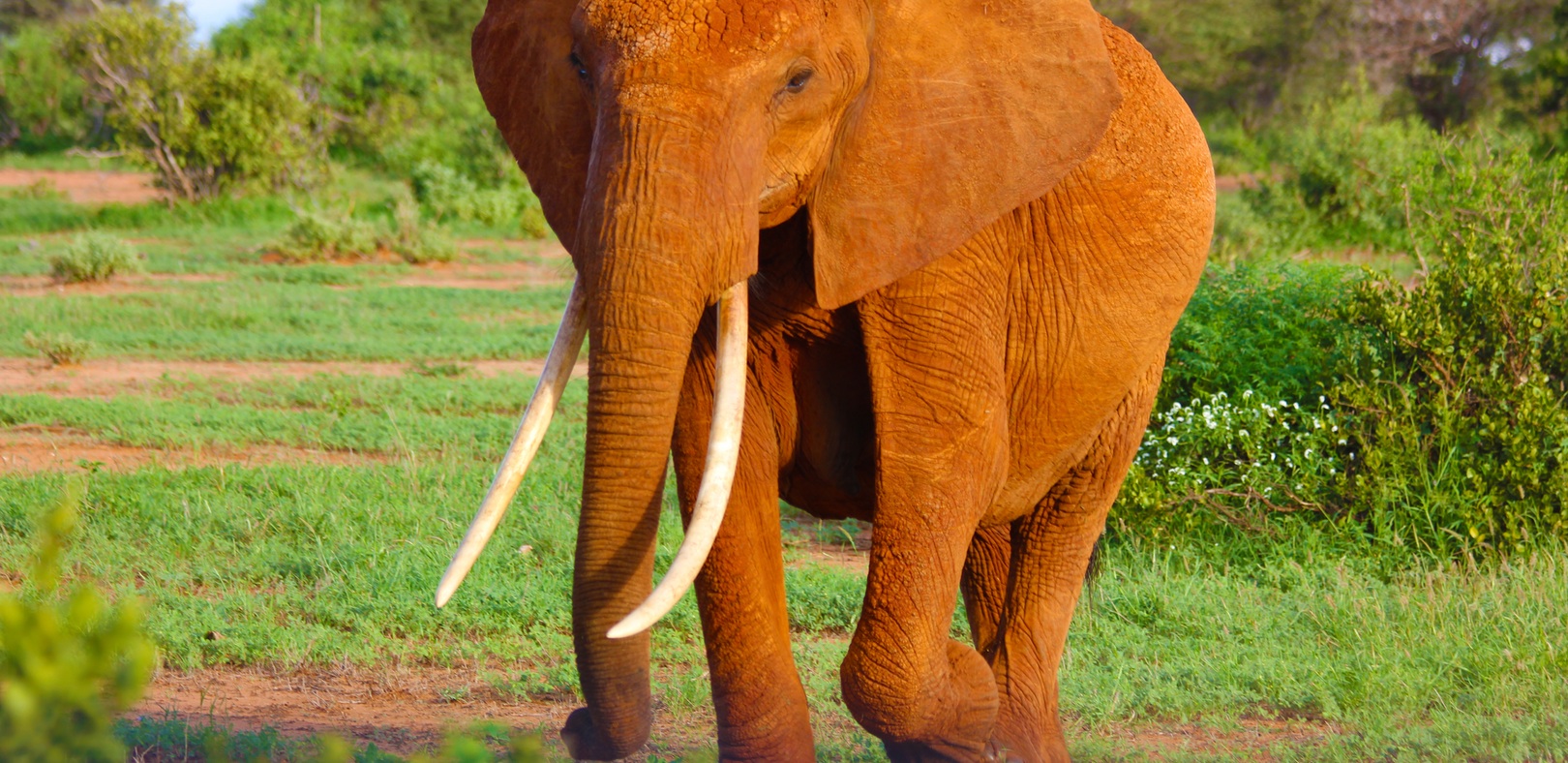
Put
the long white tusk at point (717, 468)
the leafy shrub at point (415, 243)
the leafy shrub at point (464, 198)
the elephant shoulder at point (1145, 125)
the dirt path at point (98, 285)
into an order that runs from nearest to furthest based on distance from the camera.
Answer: the long white tusk at point (717, 468)
the elephant shoulder at point (1145, 125)
the dirt path at point (98, 285)
the leafy shrub at point (415, 243)
the leafy shrub at point (464, 198)

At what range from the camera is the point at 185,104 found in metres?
17.2

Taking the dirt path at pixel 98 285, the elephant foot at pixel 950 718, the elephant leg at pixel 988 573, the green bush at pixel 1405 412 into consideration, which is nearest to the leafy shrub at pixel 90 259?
the dirt path at pixel 98 285

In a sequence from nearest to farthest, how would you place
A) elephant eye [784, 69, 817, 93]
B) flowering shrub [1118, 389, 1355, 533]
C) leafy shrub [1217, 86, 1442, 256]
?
1. elephant eye [784, 69, 817, 93]
2. flowering shrub [1118, 389, 1355, 533]
3. leafy shrub [1217, 86, 1442, 256]

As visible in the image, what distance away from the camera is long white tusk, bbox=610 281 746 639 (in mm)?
2480

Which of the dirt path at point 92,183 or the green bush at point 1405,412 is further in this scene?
the dirt path at point 92,183

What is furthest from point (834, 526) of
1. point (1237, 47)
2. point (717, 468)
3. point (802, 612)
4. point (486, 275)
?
point (1237, 47)

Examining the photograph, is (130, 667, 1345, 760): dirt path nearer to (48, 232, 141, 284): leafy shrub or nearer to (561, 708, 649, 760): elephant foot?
(561, 708, 649, 760): elephant foot

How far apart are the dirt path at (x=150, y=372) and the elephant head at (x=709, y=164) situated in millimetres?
5766

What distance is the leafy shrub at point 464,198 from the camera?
18.0m

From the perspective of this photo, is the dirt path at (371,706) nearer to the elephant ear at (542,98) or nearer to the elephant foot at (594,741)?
the elephant foot at (594,741)

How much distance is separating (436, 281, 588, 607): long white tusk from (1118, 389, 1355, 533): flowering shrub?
11.4 feet

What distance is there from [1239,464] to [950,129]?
3.38 metres

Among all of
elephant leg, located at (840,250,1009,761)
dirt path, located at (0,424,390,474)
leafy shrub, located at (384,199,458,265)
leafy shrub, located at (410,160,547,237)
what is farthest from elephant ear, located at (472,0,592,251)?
leafy shrub, located at (410,160,547,237)

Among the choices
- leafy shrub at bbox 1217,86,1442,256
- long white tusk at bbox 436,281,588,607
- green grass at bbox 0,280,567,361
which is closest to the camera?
long white tusk at bbox 436,281,588,607
